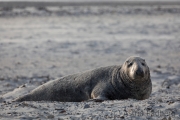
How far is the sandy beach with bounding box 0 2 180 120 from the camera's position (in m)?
5.64

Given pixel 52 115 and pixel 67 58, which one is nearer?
pixel 52 115

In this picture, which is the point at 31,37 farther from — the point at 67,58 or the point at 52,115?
the point at 52,115

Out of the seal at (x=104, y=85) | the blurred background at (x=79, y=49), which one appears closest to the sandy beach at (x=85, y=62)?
the blurred background at (x=79, y=49)

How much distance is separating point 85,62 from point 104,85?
5.82 meters

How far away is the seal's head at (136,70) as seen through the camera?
6555 mm

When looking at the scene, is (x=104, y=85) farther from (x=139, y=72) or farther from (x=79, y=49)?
(x=79, y=49)

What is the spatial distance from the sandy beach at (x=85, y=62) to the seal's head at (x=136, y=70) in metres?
0.42

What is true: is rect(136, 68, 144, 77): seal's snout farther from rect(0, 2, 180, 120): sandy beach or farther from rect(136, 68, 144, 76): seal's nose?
rect(0, 2, 180, 120): sandy beach

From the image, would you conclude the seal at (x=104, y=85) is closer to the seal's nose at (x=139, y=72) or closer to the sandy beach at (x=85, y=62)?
the seal's nose at (x=139, y=72)

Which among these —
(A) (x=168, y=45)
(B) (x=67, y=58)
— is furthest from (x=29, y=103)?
(A) (x=168, y=45)

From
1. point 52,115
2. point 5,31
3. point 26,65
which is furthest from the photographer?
point 5,31

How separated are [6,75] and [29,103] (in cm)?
487

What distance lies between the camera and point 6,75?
429 inches

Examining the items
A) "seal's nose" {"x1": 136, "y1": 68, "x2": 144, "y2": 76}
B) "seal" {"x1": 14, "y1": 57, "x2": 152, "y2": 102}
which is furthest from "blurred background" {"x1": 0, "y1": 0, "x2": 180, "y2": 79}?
"seal's nose" {"x1": 136, "y1": 68, "x2": 144, "y2": 76}
